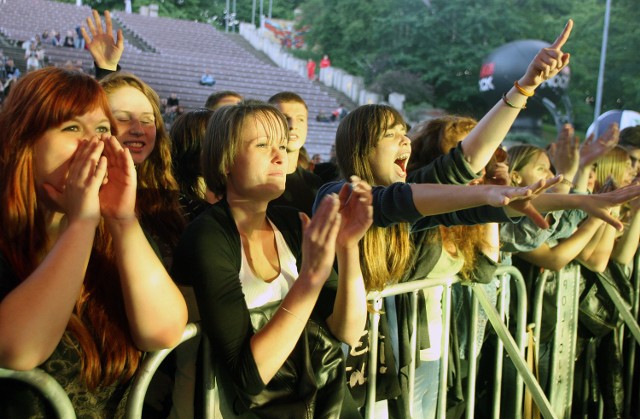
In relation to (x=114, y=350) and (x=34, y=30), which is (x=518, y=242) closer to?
(x=114, y=350)

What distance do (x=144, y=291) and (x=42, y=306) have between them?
25cm

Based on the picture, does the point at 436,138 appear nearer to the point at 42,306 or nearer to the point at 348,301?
the point at 348,301

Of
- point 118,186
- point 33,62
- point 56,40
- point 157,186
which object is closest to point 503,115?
point 157,186

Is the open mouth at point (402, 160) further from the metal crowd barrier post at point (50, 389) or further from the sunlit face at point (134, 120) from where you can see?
the metal crowd barrier post at point (50, 389)

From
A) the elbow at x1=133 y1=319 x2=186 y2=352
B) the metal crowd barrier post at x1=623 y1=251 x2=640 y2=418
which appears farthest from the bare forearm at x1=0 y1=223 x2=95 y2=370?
the metal crowd barrier post at x1=623 y1=251 x2=640 y2=418

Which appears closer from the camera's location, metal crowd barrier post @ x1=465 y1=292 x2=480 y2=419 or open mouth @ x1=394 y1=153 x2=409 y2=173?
open mouth @ x1=394 y1=153 x2=409 y2=173

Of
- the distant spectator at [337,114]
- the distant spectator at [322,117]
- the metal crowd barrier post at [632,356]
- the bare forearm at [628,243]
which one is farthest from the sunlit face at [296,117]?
the distant spectator at [337,114]

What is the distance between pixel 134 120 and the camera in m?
2.56

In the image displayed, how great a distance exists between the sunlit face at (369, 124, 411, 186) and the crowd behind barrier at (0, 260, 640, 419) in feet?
1.36

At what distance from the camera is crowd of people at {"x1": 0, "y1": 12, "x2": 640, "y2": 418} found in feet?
5.54

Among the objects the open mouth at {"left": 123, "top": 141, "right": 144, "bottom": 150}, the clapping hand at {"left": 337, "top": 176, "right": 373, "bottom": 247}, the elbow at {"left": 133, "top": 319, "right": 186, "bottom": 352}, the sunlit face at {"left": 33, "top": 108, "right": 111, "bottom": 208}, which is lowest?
the elbow at {"left": 133, "top": 319, "right": 186, "bottom": 352}

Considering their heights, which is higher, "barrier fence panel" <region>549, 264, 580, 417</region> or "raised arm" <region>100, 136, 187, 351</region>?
"raised arm" <region>100, 136, 187, 351</region>

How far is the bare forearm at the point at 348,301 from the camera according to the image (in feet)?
6.73

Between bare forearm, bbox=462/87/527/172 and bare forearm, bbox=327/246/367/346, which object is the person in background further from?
bare forearm, bbox=327/246/367/346
